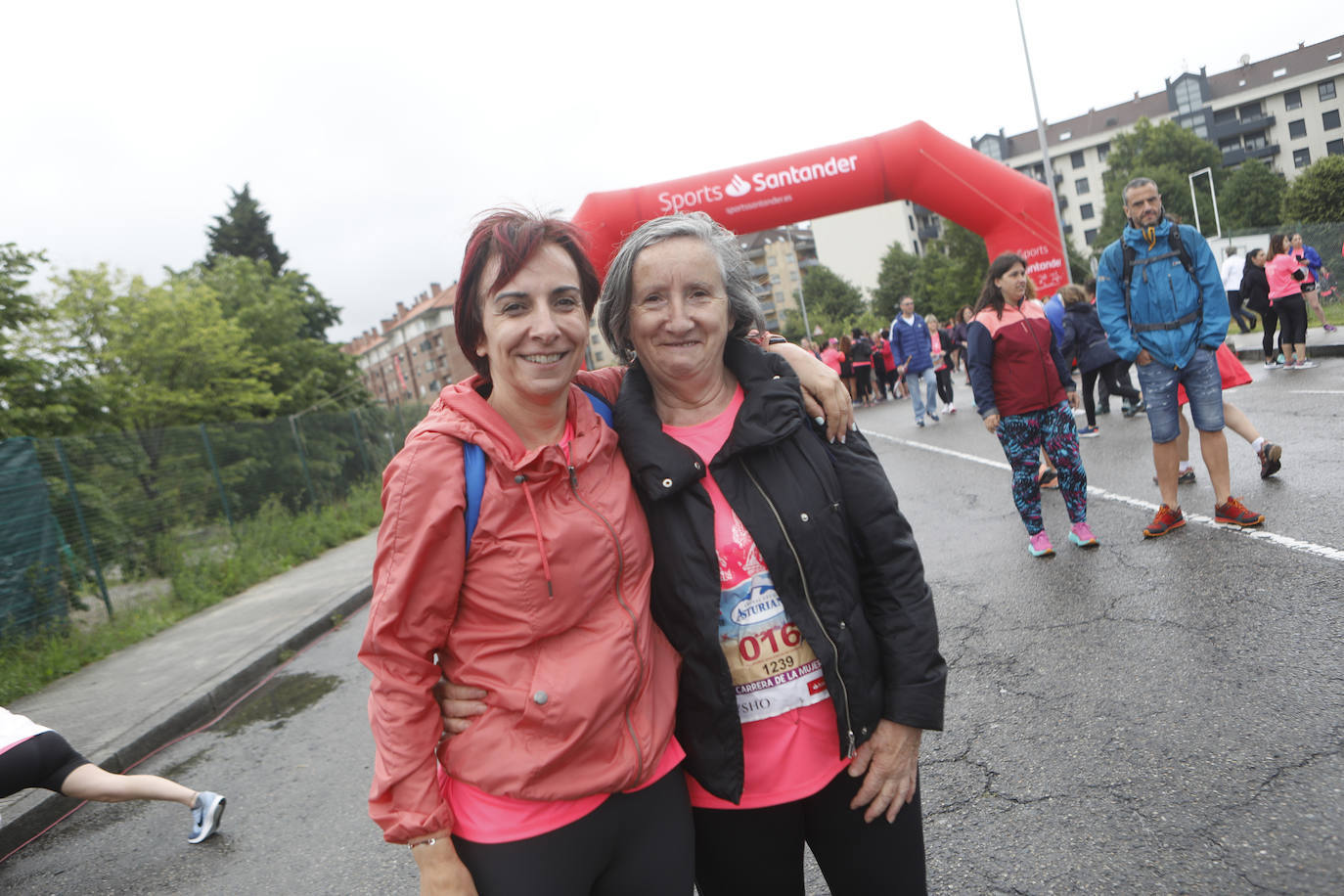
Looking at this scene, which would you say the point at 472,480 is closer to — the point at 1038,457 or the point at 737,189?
the point at 1038,457

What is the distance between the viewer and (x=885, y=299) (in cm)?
7131

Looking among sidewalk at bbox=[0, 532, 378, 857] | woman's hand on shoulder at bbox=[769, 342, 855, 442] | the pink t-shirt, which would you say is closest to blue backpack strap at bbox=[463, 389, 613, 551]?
the pink t-shirt

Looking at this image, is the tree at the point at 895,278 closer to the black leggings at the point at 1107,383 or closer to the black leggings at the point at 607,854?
the black leggings at the point at 1107,383

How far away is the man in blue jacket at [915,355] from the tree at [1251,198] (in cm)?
5800

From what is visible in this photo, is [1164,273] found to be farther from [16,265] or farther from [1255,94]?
[1255,94]

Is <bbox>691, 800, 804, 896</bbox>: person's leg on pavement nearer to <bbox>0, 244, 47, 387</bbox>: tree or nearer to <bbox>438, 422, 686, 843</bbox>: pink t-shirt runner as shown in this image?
<bbox>438, 422, 686, 843</bbox>: pink t-shirt runner

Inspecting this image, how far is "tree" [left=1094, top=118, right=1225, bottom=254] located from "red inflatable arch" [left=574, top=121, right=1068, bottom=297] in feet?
177

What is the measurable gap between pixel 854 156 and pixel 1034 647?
11.2 metres

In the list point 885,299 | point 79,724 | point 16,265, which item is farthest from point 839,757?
point 885,299

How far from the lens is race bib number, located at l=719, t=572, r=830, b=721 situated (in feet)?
5.52

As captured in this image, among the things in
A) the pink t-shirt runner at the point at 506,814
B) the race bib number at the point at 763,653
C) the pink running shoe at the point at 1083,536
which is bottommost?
the pink running shoe at the point at 1083,536

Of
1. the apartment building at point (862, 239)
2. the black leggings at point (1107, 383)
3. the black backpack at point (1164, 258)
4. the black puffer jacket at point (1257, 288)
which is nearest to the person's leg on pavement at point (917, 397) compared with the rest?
the black leggings at point (1107, 383)

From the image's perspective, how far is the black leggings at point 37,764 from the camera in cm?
339

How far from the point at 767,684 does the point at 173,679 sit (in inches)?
256
